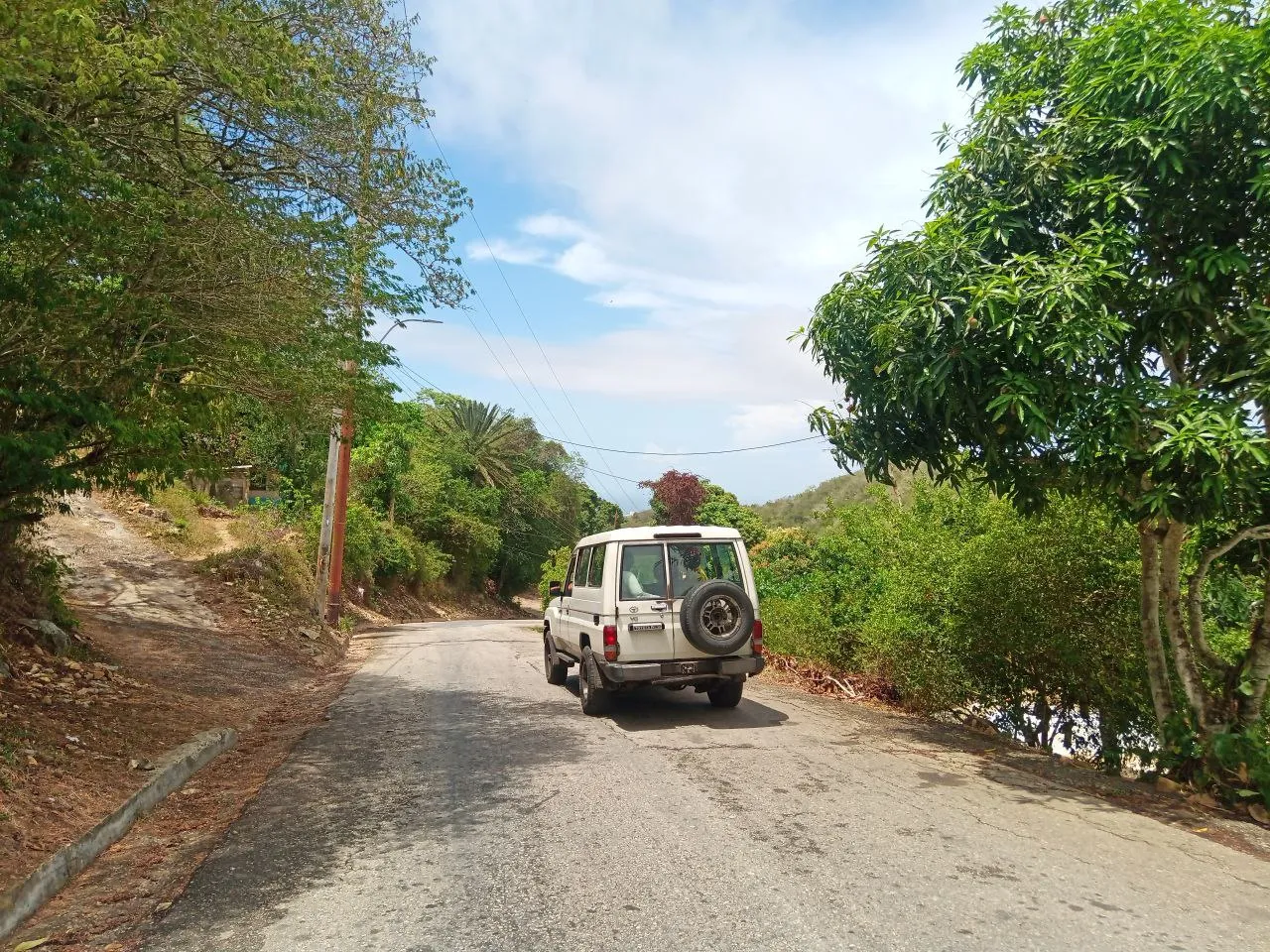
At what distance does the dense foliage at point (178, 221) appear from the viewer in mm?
5453

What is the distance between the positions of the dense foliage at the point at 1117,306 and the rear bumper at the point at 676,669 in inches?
122

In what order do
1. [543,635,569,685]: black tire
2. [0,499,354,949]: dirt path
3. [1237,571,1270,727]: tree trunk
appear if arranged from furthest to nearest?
1. [543,635,569,685]: black tire
2. [1237,571,1270,727]: tree trunk
3. [0,499,354,949]: dirt path

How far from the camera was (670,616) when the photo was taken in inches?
350

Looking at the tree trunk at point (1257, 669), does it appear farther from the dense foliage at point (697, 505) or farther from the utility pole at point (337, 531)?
the dense foliage at point (697, 505)

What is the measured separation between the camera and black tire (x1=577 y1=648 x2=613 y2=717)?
9.20 meters

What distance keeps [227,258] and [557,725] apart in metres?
5.50

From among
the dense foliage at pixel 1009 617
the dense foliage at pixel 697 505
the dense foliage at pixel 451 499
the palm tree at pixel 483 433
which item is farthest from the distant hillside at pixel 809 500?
the dense foliage at pixel 1009 617

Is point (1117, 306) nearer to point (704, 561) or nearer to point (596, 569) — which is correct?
point (704, 561)

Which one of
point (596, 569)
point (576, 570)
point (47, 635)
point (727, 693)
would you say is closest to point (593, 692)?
point (596, 569)

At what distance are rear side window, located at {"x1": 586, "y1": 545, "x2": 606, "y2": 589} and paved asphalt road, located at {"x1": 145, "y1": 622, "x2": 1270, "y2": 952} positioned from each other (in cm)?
199

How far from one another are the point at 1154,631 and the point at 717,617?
156 inches

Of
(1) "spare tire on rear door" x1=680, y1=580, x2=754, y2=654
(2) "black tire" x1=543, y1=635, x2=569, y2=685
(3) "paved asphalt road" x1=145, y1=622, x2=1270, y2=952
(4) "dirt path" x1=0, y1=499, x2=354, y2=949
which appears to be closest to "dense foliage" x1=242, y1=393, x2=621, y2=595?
(4) "dirt path" x1=0, y1=499, x2=354, y2=949

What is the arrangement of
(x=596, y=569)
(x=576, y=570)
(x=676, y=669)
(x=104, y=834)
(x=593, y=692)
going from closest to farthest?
(x=104, y=834), (x=676, y=669), (x=593, y=692), (x=596, y=569), (x=576, y=570)

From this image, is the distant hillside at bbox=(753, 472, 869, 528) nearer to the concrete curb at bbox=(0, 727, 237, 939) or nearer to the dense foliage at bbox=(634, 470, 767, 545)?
the dense foliage at bbox=(634, 470, 767, 545)
